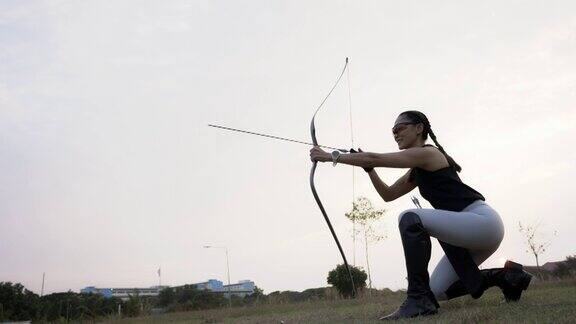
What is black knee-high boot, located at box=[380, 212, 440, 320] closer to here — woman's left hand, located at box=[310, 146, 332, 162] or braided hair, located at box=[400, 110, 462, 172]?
braided hair, located at box=[400, 110, 462, 172]

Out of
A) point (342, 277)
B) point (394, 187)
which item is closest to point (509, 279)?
point (394, 187)

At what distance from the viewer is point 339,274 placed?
29.8 m

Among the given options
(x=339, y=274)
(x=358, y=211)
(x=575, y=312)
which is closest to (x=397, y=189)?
(x=575, y=312)

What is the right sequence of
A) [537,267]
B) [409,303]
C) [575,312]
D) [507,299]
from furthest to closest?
[537,267]
[507,299]
[409,303]
[575,312]

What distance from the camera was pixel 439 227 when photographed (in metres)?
3.63

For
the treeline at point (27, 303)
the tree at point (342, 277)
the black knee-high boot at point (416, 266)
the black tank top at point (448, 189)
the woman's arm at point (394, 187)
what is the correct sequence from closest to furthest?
1. the black knee-high boot at point (416, 266)
2. the black tank top at point (448, 189)
3. the woman's arm at point (394, 187)
4. the tree at point (342, 277)
5. the treeline at point (27, 303)

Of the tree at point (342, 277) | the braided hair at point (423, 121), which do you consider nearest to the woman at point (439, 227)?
the braided hair at point (423, 121)

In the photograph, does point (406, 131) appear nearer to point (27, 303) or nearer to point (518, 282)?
point (518, 282)

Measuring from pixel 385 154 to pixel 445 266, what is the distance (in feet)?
3.90

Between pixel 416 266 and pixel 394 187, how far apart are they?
3.28 feet

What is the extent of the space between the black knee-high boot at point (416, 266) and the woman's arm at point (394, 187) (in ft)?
2.48

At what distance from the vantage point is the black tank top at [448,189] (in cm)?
382

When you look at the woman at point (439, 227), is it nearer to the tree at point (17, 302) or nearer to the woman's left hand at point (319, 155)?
the woman's left hand at point (319, 155)

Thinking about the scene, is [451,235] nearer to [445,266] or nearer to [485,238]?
[485,238]
